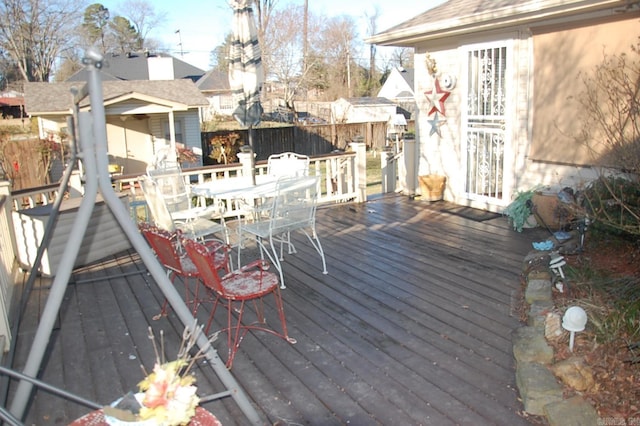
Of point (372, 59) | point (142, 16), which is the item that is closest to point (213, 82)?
point (142, 16)

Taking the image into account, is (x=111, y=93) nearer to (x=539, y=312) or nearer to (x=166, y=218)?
(x=166, y=218)

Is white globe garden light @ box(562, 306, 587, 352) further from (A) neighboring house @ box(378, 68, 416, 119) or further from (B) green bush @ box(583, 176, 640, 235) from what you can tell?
(A) neighboring house @ box(378, 68, 416, 119)

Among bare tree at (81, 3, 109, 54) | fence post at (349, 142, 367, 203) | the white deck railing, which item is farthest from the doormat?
bare tree at (81, 3, 109, 54)

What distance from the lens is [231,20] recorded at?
506 centimetres

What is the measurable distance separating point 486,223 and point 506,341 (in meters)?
3.10

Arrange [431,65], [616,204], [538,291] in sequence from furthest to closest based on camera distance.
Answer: [431,65] < [616,204] < [538,291]

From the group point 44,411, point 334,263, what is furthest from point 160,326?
point 334,263

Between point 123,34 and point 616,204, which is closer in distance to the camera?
point 616,204

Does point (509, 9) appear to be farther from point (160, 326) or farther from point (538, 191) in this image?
point (160, 326)

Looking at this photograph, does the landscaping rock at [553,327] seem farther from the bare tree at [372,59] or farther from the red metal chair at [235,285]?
the bare tree at [372,59]

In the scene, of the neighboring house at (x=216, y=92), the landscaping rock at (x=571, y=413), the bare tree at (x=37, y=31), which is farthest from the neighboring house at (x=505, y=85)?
the bare tree at (x=37, y=31)

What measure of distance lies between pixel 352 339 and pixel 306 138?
1606 centimetres

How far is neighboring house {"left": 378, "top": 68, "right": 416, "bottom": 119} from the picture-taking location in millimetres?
28913

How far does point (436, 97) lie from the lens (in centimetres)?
714
